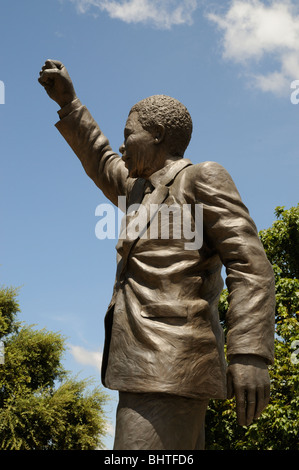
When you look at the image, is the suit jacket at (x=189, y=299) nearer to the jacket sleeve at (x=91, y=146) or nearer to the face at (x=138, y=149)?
the face at (x=138, y=149)

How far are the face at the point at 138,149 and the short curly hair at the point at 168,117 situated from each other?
0.05m

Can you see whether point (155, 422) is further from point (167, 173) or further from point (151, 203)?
point (167, 173)

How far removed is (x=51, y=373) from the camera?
2806 cm

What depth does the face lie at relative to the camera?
4035mm

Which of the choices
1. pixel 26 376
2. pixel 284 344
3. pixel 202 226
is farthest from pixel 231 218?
pixel 26 376

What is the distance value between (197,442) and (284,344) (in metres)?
13.1

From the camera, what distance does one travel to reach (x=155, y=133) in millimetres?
4035

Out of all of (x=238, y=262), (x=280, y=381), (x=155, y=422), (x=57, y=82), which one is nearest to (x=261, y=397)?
(x=155, y=422)

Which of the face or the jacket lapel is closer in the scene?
the jacket lapel

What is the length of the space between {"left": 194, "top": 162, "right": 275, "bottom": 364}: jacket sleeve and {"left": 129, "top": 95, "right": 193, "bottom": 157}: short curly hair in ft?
1.17

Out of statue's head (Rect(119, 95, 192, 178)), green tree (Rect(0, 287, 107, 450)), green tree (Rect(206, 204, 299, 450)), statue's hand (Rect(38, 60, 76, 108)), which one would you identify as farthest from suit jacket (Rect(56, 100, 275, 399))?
green tree (Rect(0, 287, 107, 450))

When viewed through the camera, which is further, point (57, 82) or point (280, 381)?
point (280, 381)

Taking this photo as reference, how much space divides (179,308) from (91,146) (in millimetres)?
1901

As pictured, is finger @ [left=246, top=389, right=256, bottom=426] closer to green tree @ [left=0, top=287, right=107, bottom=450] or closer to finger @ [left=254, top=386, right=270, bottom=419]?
finger @ [left=254, top=386, right=270, bottom=419]
